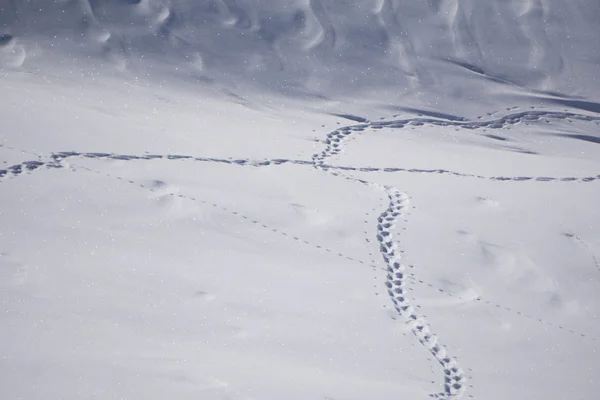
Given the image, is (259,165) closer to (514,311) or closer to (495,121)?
(514,311)

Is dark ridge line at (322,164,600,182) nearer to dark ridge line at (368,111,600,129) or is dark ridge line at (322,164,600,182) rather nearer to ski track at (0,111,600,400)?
ski track at (0,111,600,400)

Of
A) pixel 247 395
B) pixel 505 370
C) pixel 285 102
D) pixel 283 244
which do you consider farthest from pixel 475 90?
pixel 247 395

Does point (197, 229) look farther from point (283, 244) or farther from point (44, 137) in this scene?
point (44, 137)

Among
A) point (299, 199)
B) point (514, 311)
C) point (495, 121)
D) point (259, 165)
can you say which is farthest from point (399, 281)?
point (495, 121)

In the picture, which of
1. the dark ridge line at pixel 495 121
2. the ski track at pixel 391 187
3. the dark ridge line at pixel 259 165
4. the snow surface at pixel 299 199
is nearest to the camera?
the snow surface at pixel 299 199

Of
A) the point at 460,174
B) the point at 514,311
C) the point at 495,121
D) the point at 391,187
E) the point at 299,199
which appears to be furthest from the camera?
the point at 495,121

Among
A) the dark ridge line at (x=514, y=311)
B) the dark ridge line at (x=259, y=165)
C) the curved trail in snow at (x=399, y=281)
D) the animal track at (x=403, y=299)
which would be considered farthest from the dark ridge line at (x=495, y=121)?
the dark ridge line at (x=514, y=311)

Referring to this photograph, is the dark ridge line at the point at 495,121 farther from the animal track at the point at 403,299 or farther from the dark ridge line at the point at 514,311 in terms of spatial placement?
the dark ridge line at the point at 514,311
